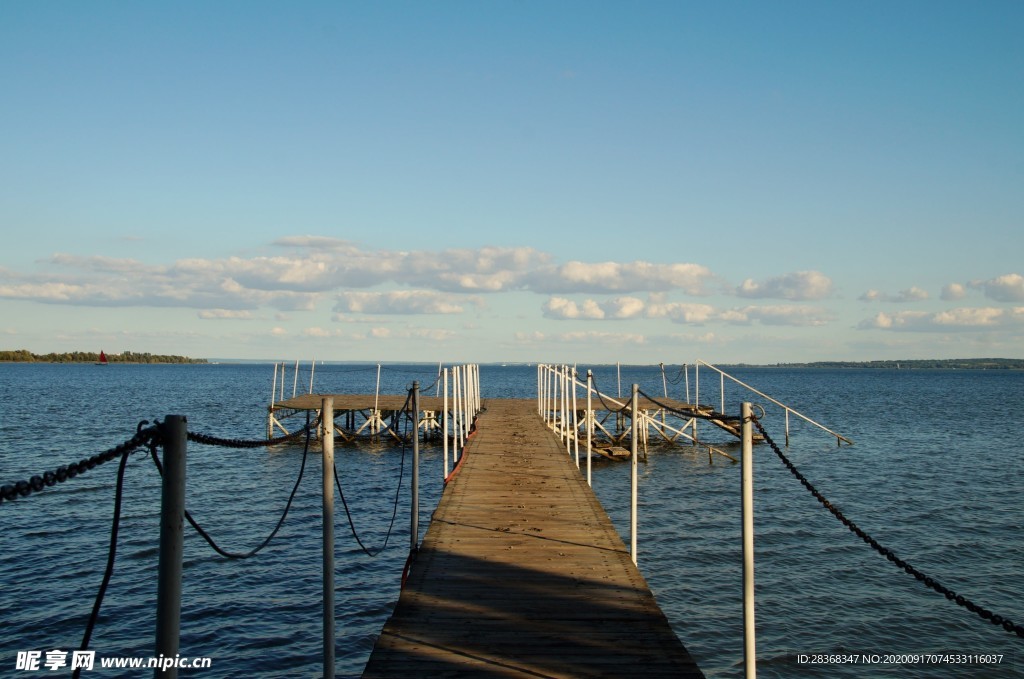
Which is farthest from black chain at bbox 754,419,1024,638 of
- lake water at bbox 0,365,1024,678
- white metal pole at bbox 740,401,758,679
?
lake water at bbox 0,365,1024,678

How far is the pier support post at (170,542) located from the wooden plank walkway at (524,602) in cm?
245

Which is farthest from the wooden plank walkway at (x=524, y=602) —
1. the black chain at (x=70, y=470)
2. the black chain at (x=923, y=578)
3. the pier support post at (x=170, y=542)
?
the black chain at (x=70, y=470)

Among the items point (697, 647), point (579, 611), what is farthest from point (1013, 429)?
point (579, 611)

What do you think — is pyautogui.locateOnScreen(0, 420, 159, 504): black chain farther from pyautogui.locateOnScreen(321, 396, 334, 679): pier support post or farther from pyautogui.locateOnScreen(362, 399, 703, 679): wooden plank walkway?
pyautogui.locateOnScreen(362, 399, 703, 679): wooden plank walkway

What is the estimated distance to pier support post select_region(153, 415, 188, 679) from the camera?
375cm

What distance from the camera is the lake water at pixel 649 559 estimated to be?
37.1 ft

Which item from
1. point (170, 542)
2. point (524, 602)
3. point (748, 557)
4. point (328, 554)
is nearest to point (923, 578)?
point (748, 557)

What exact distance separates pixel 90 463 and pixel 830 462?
31129 mm

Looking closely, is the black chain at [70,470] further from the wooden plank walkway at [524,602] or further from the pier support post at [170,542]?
the wooden plank walkway at [524,602]

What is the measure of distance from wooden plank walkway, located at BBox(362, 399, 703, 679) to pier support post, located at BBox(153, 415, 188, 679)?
8.05 feet

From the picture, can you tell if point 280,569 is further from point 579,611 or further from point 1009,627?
point 1009,627

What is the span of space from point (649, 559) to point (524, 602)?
342 inches

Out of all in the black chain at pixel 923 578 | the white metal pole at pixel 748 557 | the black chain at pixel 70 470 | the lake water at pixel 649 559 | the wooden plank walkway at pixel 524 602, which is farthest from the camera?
the lake water at pixel 649 559

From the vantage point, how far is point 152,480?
24688mm
